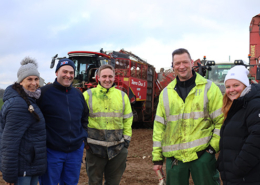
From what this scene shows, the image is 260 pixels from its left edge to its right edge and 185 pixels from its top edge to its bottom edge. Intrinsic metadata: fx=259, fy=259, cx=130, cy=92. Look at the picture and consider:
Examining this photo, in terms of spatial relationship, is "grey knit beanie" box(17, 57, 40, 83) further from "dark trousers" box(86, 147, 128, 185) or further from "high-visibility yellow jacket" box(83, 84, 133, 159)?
"dark trousers" box(86, 147, 128, 185)

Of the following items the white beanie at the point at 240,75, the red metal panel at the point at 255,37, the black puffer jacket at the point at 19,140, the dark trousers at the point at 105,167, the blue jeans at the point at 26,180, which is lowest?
the dark trousers at the point at 105,167

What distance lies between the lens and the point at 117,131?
3361 millimetres

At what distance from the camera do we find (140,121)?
12.9m

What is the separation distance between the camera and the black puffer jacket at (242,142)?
2.02 meters

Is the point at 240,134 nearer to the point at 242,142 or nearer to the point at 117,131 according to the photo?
the point at 242,142

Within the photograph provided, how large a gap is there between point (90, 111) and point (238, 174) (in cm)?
193

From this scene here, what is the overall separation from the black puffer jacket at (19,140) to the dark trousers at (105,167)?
749mm

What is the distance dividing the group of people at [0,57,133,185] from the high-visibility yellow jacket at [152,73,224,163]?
792 millimetres

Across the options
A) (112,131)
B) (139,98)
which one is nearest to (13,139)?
(112,131)

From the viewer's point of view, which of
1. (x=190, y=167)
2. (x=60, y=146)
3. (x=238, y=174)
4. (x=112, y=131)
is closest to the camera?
(x=238, y=174)

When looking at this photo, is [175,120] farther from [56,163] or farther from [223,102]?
[56,163]

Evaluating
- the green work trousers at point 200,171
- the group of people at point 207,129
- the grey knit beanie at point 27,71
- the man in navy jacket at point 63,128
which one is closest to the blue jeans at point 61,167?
the man in navy jacket at point 63,128

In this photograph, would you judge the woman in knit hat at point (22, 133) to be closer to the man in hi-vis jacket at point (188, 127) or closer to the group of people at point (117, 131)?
the group of people at point (117, 131)

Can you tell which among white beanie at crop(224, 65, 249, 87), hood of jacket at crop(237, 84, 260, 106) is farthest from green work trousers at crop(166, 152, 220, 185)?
white beanie at crop(224, 65, 249, 87)
